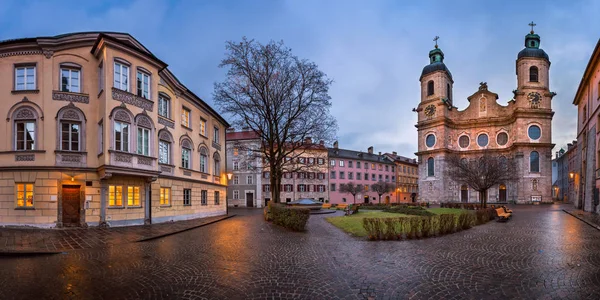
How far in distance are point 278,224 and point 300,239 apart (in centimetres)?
604

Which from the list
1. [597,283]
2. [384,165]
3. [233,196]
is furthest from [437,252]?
[384,165]

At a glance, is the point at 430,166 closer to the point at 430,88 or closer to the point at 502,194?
the point at 502,194

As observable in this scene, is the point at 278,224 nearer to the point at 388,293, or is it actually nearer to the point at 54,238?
the point at 54,238

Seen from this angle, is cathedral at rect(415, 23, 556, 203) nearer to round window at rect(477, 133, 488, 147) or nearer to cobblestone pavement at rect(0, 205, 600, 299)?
round window at rect(477, 133, 488, 147)

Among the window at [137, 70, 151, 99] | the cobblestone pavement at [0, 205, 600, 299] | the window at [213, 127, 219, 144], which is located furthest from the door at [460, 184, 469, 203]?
the window at [137, 70, 151, 99]

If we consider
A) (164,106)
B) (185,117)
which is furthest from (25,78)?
(185,117)

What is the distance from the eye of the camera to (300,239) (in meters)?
13.2

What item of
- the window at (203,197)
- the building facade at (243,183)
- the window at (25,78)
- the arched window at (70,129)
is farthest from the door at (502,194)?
the window at (25,78)

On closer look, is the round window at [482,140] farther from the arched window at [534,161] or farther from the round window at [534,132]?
the arched window at [534,161]

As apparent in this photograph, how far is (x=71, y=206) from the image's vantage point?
16.3m

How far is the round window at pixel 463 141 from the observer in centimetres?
6406

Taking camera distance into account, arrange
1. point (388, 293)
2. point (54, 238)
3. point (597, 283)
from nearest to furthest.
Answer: point (388, 293), point (597, 283), point (54, 238)

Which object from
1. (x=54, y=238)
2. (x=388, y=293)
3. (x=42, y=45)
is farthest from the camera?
(x=42, y=45)

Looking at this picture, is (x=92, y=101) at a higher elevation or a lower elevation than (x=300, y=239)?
higher
